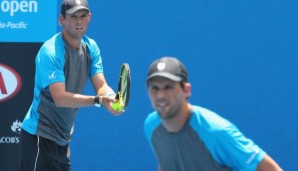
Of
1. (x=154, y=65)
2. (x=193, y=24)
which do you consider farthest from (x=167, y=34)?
(x=154, y=65)

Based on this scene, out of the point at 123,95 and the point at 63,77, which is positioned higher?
the point at 63,77

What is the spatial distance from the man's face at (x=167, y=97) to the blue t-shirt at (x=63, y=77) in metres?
1.38

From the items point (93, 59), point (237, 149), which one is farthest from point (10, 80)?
point (237, 149)

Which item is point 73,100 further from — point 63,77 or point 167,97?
point 167,97

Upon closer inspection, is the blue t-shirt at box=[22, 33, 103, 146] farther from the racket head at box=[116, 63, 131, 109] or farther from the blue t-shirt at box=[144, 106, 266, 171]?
the blue t-shirt at box=[144, 106, 266, 171]

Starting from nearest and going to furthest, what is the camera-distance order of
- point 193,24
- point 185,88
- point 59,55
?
point 185,88 → point 59,55 → point 193,24

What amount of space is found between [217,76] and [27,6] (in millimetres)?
1675

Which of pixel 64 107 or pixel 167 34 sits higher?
pixel 167 34

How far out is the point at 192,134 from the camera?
309cm

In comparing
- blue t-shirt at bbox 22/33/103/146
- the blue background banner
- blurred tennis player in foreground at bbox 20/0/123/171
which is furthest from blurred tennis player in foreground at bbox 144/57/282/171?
the blue background banner

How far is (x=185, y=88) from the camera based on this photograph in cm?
306

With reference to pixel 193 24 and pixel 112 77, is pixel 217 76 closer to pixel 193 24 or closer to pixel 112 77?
pixel 193 24

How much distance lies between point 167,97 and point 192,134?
215 mm

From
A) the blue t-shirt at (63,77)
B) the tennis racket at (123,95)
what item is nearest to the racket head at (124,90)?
the tennis racket at (123,95)
